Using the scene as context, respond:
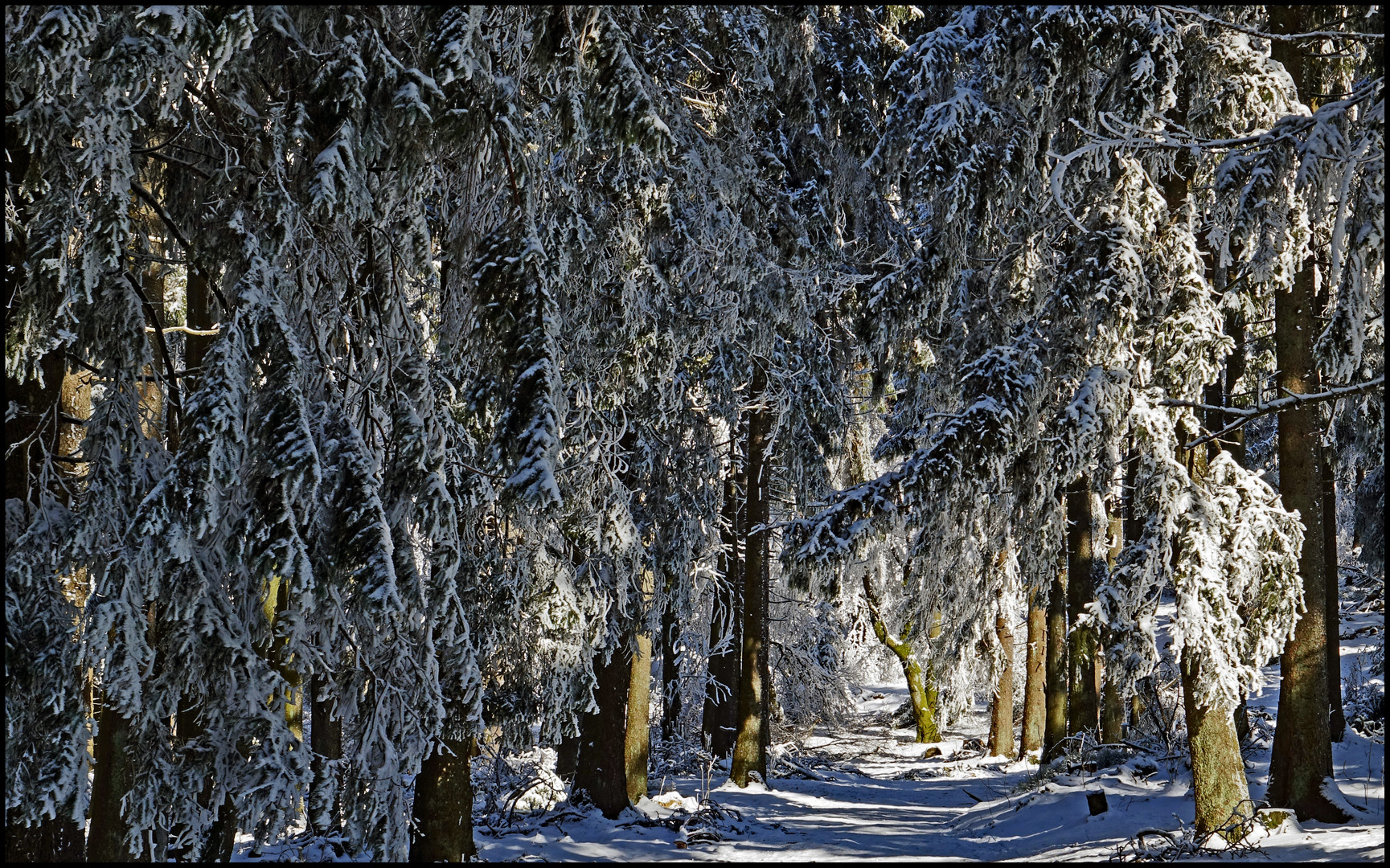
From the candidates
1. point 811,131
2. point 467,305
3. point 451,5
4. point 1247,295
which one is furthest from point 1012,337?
point 451,5

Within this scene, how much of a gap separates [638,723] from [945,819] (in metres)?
4.74

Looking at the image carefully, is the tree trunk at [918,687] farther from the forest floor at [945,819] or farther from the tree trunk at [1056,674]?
the tree trunk at [1056,674]

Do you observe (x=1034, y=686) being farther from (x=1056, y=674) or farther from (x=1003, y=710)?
(x=1056, y=674)

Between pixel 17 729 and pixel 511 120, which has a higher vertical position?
pixel 511 120

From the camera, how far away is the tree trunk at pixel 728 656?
621 inches

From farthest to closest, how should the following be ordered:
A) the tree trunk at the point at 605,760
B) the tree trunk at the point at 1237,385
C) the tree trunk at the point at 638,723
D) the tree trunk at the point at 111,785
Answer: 1. the tree trunk at the point at 638,723
2. the tree trunk at the point at 605,760
3. the tree trunk at the point at 1237,385
4. the tree trunk at the point at 111,785

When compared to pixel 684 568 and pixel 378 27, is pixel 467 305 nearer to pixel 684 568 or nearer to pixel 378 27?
pixel 378 27

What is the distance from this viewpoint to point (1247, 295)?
9711mm

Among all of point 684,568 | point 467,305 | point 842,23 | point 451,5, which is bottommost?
point 684,568

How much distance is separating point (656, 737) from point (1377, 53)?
16336mm

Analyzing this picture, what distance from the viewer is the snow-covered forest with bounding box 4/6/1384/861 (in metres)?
5.37

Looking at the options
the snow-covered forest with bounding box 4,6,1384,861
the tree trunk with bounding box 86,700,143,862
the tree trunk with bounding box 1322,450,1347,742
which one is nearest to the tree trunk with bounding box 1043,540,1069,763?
the snow-covered forest with bounding box 4,6,1384,861

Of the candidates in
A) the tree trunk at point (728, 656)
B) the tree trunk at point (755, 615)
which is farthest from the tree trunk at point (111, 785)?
the tree trunk at point (728, 656)

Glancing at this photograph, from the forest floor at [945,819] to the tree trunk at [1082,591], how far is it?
93 cm
